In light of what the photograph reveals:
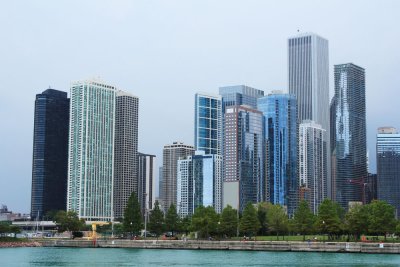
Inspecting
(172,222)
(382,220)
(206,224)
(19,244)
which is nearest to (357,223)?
(382,220)

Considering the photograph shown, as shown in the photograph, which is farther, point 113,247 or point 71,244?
point 71,244

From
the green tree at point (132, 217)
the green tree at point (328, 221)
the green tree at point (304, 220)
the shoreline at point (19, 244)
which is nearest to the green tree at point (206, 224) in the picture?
the green tree at point (304, 220)

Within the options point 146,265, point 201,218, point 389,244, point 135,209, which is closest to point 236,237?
point 201,218

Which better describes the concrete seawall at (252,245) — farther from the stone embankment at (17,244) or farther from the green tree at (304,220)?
the green tree at (304,220)

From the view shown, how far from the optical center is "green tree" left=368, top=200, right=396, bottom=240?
124000mm

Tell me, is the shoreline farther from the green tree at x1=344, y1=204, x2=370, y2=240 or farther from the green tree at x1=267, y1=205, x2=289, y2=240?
the green tree at x1=344, y1=204, x2=370, y2=240

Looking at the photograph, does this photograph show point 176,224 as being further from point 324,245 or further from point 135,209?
point 324,245

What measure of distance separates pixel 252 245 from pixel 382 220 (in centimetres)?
2430

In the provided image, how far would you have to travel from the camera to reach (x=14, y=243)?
173m

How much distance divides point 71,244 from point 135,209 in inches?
725

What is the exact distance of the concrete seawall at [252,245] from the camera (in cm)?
11150

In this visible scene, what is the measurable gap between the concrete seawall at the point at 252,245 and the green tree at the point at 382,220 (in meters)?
11.6

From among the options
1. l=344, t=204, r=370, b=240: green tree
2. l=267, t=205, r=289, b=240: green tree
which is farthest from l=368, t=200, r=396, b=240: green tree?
l=267, t=205, r=289, b=240: green tree

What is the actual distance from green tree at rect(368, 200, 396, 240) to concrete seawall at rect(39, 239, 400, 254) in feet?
38.2
